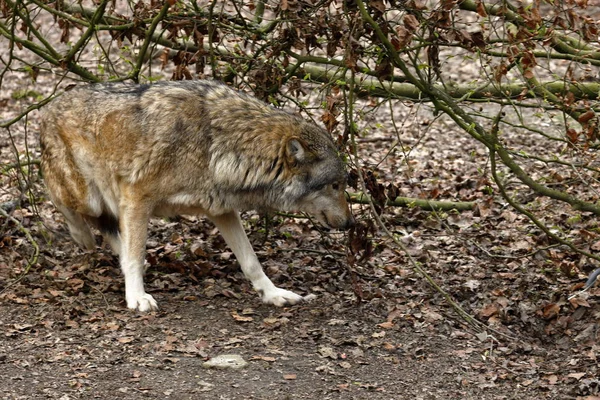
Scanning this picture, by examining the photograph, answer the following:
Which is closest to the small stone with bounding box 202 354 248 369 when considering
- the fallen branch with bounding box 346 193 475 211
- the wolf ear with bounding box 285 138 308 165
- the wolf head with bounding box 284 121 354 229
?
the wolf head with bounding box 284 121 354 229

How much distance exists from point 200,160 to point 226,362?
1.80 meters

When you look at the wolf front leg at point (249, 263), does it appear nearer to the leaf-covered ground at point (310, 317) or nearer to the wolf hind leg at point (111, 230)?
the leaf-covered ground at point (310, 317)

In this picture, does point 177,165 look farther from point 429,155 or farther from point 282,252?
point 429,155

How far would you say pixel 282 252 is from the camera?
8.67 meters

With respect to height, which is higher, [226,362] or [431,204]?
[431,204]

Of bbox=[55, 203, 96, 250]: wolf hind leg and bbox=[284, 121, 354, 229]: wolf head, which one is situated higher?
bbox=[284, 121, 354, 229]: wolf head

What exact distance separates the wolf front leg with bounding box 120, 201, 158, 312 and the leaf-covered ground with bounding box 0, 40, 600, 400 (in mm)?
169

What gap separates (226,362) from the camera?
6.14 m

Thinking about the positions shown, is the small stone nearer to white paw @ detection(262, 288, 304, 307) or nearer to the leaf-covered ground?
the leaf-covered ground

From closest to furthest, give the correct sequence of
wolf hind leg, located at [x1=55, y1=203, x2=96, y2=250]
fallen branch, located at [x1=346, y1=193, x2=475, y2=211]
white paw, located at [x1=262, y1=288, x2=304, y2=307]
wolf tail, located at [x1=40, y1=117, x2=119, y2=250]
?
white paw, located at [x1=262, y1=288, x2=304, y2=307] → wolf tail, located at [x1=40, y1=117, x2=119, y2=250] → wolf hind leg, located at [x1=55, y1=203, x2=96, y2=250] → fallen branch, located at [x1=346, y1=193, x2=475, y2=211]

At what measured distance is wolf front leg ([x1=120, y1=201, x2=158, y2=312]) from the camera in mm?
7105

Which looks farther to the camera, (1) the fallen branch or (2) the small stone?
(1) the fallen branch

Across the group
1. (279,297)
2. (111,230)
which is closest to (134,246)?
(111,230)

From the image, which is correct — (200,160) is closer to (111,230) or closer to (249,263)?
(249,263)
